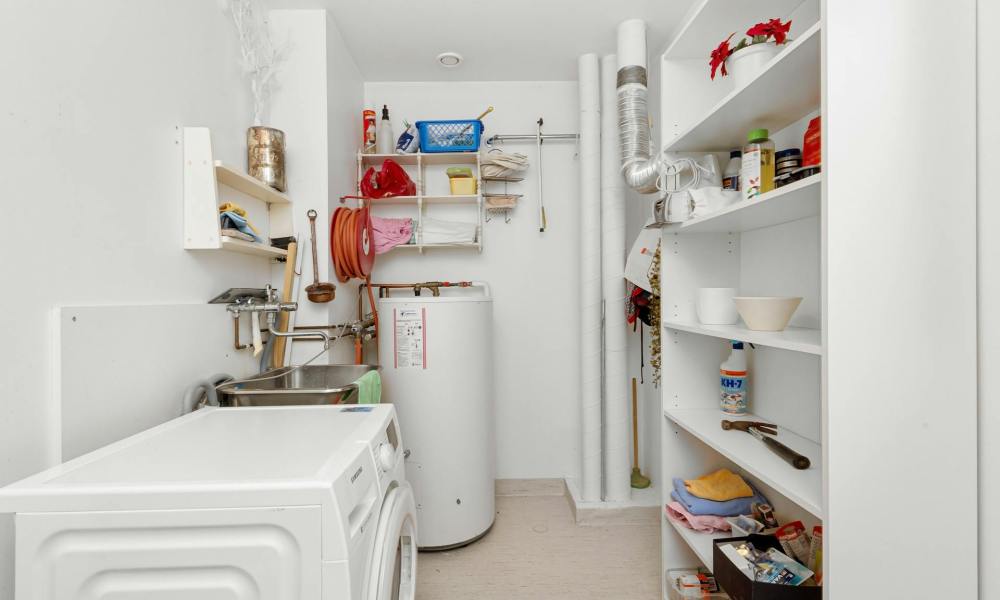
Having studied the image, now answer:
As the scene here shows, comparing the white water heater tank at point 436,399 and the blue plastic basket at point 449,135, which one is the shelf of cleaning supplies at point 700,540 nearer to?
the white water heater tank at point 436,399

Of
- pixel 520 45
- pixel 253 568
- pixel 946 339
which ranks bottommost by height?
pixel 253 568

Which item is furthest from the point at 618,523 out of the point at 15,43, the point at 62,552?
the point at 15,43

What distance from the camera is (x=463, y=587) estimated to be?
1857 millimetres

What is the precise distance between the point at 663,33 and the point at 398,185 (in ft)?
5.12

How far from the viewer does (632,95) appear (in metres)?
2.14

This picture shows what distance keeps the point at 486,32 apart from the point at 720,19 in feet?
3.86

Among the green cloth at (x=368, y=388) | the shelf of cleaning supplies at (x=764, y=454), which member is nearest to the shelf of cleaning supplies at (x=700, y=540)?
the shelf of cleaning supplies at (x=764, y=454)

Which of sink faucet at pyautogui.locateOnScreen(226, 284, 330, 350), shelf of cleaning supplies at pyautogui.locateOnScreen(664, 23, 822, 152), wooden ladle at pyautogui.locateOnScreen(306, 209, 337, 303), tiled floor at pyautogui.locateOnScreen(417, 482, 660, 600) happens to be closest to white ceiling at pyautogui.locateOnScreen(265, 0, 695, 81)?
shelf of cleaning supplies at pyautogui.locateOnScreen(664, 23, 822, 152)

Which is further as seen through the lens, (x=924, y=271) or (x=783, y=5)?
(x=783, y=5)

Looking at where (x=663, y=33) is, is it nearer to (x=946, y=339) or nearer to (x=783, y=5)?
(x=783, y=5)

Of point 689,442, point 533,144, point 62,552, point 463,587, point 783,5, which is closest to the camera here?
point 62,552

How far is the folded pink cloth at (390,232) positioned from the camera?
2469 millimetres

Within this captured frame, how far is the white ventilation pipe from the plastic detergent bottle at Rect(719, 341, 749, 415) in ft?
3.02

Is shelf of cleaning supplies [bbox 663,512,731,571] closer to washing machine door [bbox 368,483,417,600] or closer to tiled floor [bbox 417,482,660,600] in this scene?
tiled floor [bbox 417,482,660,600]
